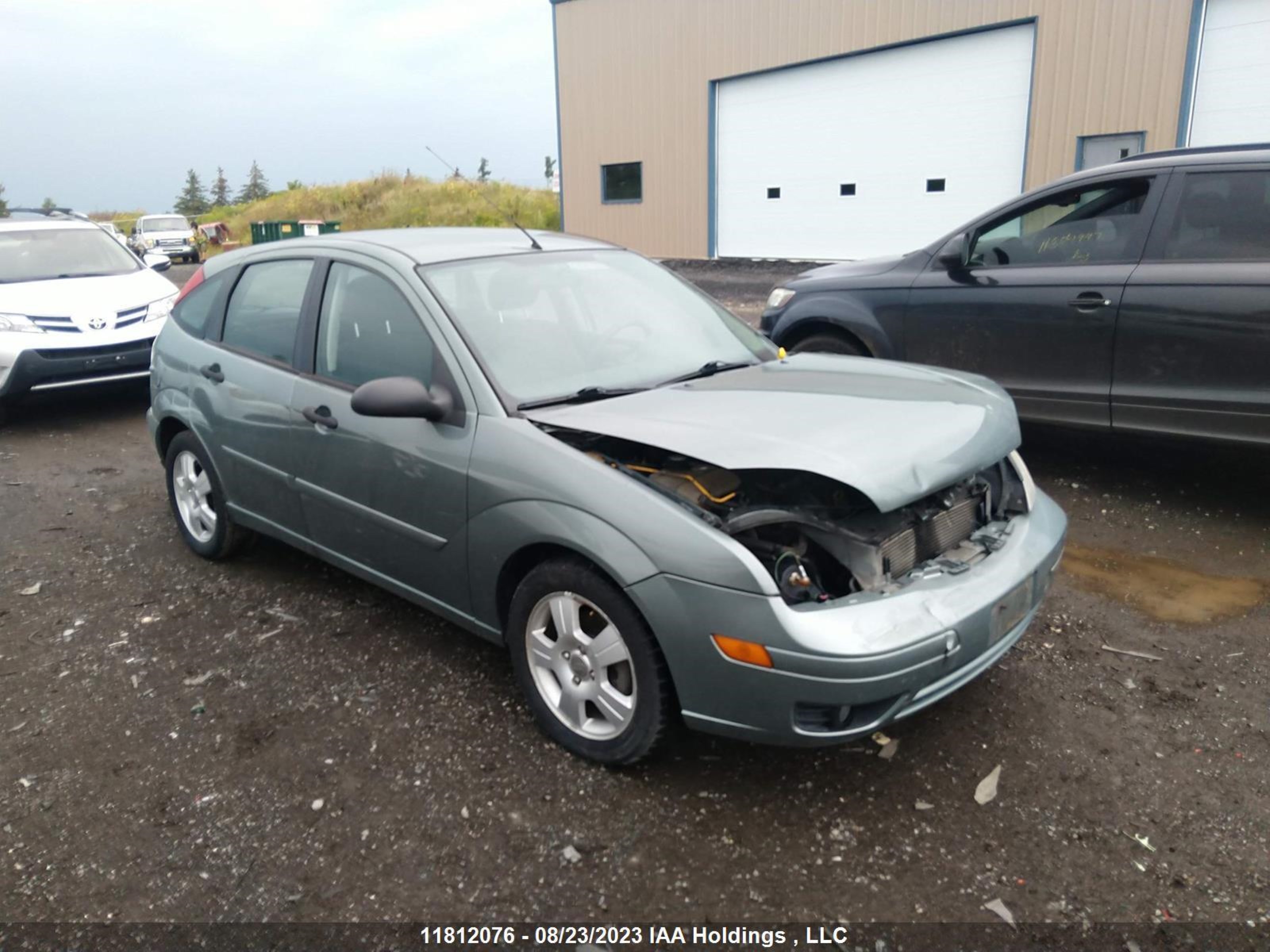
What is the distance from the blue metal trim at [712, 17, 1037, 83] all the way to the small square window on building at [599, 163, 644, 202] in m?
2.84

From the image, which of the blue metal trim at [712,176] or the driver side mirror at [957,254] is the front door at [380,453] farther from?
the blue metal trim at [712,176]

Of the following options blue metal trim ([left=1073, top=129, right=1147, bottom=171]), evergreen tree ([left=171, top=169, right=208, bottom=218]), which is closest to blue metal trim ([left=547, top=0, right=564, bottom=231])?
blue metal trim ([left=1073, top=129, right=1147, bottom=171])

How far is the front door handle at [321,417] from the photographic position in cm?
368

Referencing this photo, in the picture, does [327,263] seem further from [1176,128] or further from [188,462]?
[1176,128]

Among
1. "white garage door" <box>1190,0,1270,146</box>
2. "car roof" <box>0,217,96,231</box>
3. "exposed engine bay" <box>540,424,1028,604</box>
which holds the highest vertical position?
"white garage door" <box>1190,0,1270,146</box>

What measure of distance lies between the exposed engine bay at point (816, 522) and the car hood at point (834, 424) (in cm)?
12

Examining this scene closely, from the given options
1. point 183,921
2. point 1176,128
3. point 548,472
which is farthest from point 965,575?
point 1176,128

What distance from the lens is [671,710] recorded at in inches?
110

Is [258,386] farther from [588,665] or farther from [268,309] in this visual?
[588,665]

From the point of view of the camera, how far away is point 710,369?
148 inches

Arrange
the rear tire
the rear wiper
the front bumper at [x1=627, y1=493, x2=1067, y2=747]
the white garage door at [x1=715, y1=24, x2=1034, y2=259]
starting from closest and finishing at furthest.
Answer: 1. the front bumper at [x1=627, y1=493, x2=1067, y2=747]
2. the rear wiper
3. the rear tire
4. the white garage door at [x1=715, y1=24, x2=1034, y2=259]

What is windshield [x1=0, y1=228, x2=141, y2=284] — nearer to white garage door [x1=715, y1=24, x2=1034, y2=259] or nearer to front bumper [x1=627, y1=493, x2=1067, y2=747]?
front bumper [x1=627, y1=493, x2=1067, y2=747]

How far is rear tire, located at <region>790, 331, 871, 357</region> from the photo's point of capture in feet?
21.0

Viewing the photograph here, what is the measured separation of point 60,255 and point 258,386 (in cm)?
630
